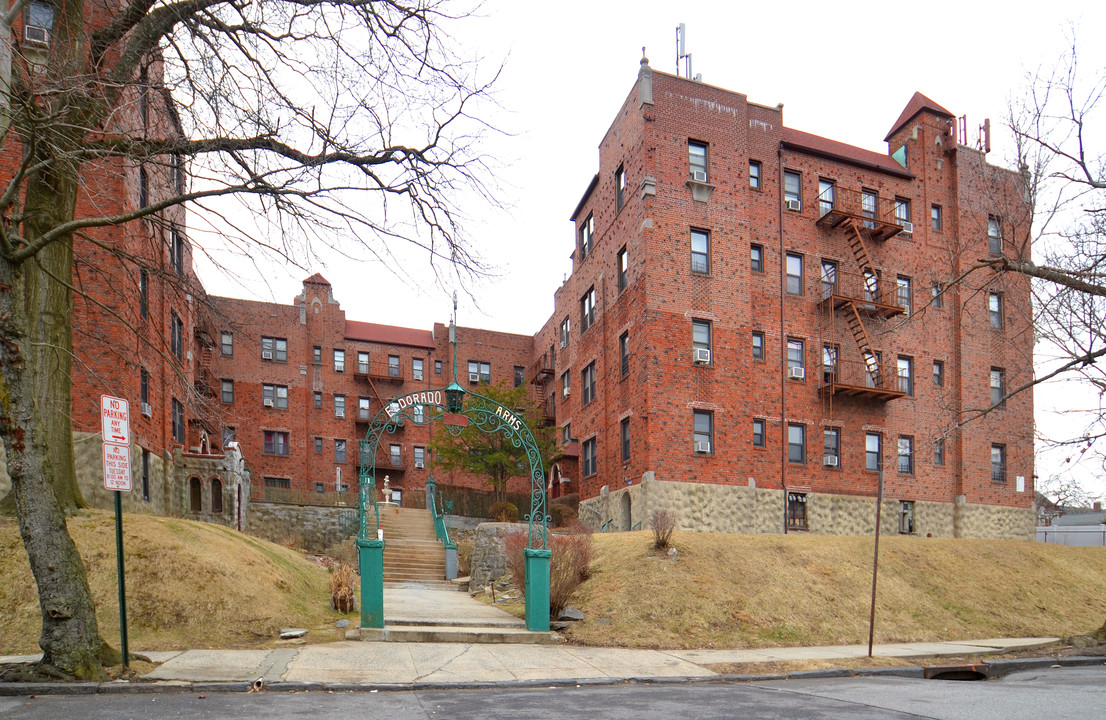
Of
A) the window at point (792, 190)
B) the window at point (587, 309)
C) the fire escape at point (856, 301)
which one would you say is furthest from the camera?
the window at point (587, 309)

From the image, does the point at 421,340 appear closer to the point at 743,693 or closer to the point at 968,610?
the point at 968,610

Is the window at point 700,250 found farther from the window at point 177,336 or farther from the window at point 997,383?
the window at point 177,336

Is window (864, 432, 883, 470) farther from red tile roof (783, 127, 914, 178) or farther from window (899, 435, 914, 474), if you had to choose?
red tile roof (783, 127, 914, 178)

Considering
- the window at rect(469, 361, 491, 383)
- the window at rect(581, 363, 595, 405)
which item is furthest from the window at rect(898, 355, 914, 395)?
the window at rect(469, 361, 491, 383)

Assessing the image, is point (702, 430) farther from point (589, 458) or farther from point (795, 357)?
point (589, 458)

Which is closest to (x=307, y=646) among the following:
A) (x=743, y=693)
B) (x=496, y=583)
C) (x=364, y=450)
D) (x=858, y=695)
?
(x=364, y=450)

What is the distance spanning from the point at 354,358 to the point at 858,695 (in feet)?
140

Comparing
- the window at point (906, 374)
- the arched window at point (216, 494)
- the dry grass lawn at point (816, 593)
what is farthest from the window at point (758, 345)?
the arched window at point (216, 494)

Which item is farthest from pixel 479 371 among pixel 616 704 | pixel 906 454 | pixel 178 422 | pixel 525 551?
pixel 616 704

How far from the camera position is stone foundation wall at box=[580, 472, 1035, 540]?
86.0 feet

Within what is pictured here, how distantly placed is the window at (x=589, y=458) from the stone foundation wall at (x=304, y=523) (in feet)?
32.9

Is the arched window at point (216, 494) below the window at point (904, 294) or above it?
below

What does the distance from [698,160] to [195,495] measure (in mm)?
22071

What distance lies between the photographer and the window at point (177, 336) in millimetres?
30305
